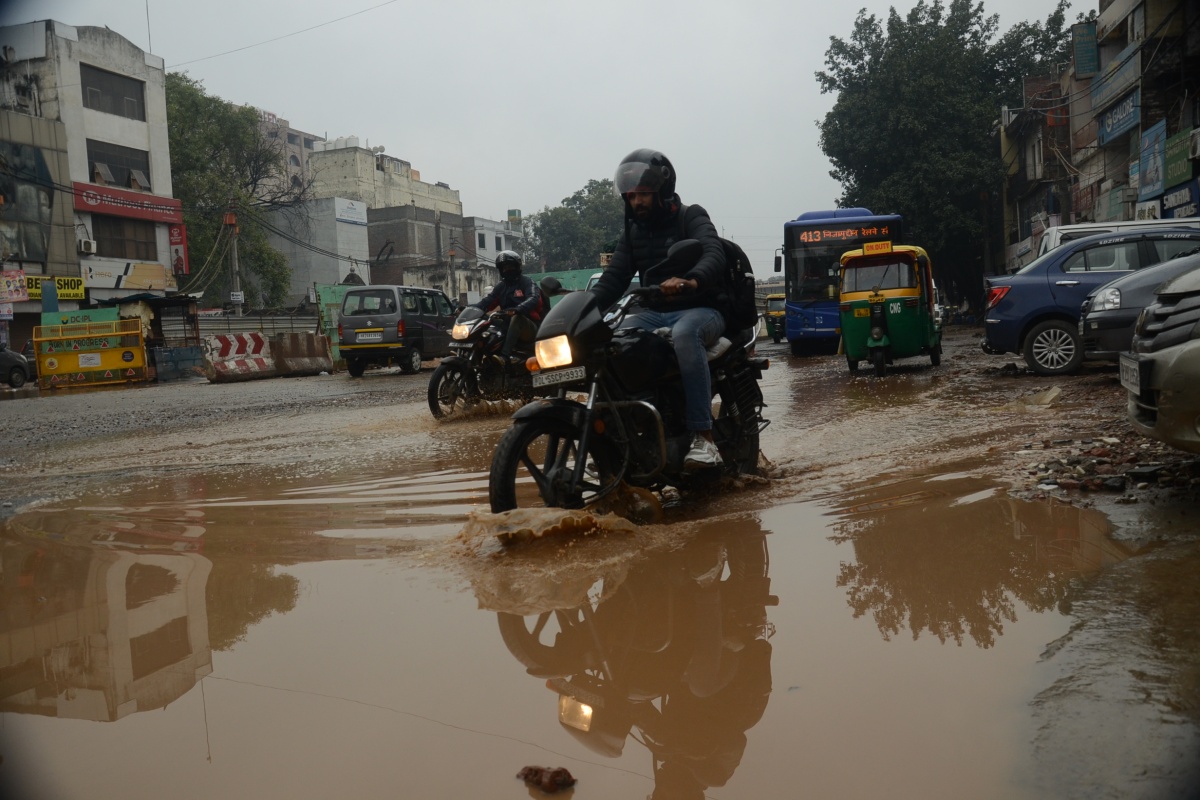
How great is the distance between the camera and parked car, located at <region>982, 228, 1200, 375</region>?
11.3 m

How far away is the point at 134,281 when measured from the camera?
36000 millimetres

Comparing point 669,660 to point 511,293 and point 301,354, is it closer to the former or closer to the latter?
point 511,293

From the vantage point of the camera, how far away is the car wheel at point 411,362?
21391mm

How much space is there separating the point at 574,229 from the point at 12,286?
160ft

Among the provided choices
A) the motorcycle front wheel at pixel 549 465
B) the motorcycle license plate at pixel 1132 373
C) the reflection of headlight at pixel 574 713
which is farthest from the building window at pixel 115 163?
the reflection of headlight at pixel 574 713

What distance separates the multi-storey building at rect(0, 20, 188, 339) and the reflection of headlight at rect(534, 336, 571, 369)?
105 feet

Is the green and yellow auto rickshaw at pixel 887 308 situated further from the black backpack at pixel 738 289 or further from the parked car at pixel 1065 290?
the black backpack at pixel 738 289

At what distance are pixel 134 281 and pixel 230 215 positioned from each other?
4356 mm

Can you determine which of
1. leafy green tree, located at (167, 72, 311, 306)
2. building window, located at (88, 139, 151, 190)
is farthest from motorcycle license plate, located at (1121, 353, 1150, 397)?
leafy green tree, located at (167, 72, 311, 306)

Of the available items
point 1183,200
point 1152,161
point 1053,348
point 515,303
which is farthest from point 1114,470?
point 1152,161

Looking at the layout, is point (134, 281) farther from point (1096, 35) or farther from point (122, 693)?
point (122, 693)

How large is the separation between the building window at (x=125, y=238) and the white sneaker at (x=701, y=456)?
117 ft

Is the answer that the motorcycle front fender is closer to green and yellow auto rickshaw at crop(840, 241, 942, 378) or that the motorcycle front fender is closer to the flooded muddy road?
the flooded muddy road

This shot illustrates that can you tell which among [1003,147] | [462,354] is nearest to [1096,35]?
[1003,147]
